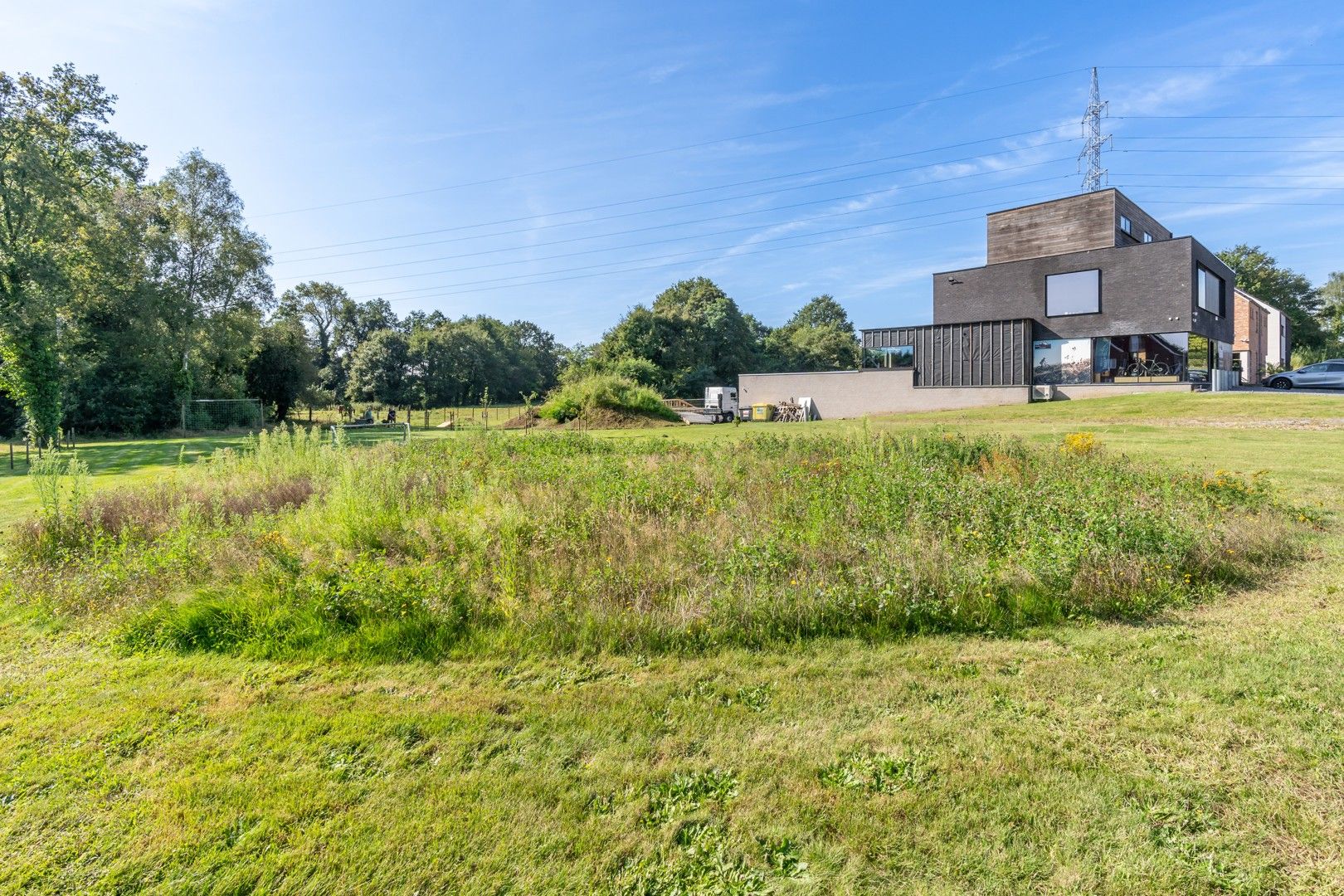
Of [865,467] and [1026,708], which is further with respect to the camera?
[865,467]

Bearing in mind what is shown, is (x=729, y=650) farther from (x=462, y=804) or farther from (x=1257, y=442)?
(x=1257, y=442)

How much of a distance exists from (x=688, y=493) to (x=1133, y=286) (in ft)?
99.7

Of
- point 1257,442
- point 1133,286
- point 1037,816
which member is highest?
point 1133,286

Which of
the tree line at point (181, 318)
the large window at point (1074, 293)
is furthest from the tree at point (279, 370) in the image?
the large window at point (1074, 293)

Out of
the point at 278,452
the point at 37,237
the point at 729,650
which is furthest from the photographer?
the point at 37,237

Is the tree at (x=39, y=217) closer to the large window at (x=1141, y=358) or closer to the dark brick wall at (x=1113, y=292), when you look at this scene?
the dark brick wall at (x=1113, y=292)

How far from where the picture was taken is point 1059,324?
1164 inches

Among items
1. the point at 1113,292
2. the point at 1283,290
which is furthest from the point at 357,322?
the point at 1283,290

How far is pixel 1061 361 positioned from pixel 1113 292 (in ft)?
12.3

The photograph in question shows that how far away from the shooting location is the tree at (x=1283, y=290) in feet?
162

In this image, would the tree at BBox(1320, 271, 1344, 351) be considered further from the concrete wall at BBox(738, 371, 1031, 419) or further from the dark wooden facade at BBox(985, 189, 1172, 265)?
the concrete wall at BBox(738, 371, 1031, 419)

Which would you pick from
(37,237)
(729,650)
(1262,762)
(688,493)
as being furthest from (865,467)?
(37,237)

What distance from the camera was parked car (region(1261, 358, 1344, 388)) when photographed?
84.6 feet

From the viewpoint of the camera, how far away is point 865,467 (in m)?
7.17
